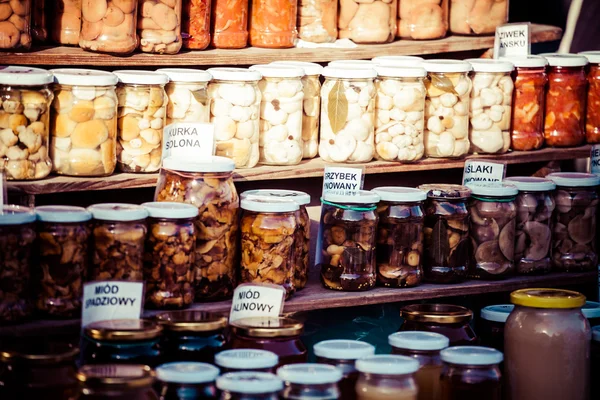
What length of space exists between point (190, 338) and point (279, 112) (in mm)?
772

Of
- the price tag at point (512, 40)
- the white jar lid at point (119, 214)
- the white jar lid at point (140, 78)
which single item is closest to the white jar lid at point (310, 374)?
the white jar lid at point (119, 214)

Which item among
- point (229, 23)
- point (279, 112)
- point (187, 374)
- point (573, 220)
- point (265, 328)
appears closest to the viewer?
point (187, 374)

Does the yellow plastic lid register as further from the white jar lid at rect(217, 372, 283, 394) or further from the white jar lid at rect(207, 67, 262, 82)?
the white jar lid at rect(207, 67, 262, 82)

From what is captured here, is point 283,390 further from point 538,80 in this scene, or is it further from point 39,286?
→ point 538,80

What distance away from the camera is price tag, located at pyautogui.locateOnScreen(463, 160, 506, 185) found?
2900 mm

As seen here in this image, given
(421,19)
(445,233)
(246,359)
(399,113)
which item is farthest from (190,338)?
(421,19)

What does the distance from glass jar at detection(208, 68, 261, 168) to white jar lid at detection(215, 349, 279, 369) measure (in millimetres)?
659

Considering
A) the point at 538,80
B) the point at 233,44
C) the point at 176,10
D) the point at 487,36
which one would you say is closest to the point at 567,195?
the point at 538,80

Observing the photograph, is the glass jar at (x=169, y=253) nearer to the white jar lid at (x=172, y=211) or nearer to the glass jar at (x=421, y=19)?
→ the white jar lid at (x=172, y=211)

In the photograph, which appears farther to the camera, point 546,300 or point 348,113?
point 348,113

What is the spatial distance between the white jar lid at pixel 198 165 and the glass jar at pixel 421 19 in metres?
0.97

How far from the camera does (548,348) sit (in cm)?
242

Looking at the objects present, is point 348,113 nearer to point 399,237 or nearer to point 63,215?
point 399,237

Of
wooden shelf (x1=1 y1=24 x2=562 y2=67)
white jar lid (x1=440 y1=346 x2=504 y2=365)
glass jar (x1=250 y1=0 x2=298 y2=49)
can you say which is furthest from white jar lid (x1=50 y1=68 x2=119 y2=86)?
white jar lid (x1=440 y1=346 x2=504 y2=365)
